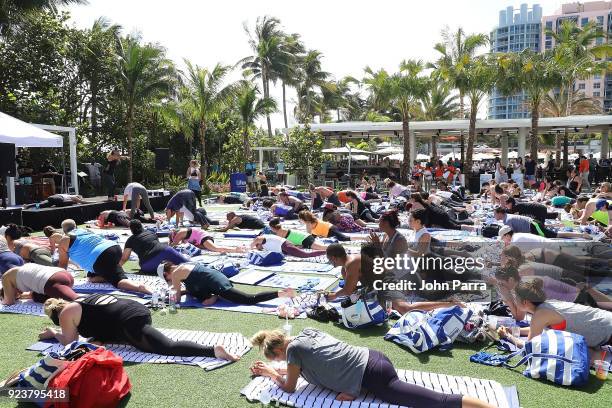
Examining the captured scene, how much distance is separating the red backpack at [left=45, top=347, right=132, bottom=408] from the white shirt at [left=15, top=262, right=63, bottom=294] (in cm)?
243

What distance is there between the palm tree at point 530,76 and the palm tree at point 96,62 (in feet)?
62.5

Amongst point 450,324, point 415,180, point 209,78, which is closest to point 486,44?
point 415,180

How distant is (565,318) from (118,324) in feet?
12.5

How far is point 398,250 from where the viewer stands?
255 inches

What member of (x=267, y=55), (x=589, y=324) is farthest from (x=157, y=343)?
(x=267, y=55)

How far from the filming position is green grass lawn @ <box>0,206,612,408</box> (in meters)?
3.75

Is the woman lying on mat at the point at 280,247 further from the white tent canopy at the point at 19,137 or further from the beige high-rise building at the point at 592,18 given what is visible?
the beige high-rise building at the point at 592,18

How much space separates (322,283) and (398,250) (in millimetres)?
1195

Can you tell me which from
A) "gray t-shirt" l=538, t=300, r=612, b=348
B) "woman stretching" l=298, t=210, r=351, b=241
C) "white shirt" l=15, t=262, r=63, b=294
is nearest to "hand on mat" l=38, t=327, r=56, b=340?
"white shirt" l=15, t=262, r=63, b=294

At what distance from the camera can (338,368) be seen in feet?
11.9

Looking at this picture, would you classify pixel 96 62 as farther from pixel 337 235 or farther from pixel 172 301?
pixel 172 301

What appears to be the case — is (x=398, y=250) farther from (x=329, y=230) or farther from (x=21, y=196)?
(x=21, y=196)

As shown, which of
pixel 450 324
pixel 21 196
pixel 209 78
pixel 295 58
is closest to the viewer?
pixel 450 324

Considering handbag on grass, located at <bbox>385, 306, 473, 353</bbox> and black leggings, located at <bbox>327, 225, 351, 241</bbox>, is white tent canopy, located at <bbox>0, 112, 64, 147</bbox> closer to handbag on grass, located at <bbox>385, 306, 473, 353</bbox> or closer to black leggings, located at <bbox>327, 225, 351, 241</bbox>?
black leggings, located at <bbox>327, 225, 351, 241</bbox>
